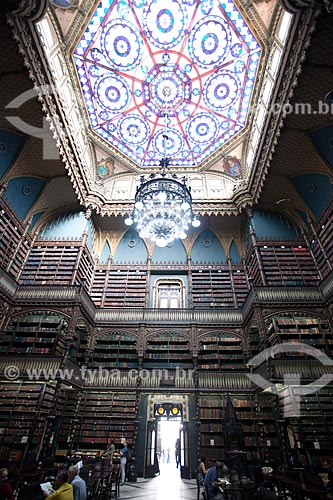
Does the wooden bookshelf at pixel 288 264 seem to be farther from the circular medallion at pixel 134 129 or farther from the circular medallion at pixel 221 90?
the circular medallion at pixel 134 129

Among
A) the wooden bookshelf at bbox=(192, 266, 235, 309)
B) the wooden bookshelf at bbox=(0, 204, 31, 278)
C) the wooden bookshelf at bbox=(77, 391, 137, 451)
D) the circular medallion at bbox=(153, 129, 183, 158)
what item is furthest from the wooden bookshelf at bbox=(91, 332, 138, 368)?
the circular medallion at bbox=(153, 129, 183, 158)

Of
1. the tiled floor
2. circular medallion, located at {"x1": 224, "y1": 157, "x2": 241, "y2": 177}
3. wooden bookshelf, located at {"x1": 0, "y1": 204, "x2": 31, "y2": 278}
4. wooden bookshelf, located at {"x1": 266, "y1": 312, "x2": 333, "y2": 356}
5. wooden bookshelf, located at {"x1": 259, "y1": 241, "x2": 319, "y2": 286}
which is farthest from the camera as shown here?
circular medallion, located at {"x1": 224, "y1": 157, "x2": 241, "y2": 177}

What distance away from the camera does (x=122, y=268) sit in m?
13.0

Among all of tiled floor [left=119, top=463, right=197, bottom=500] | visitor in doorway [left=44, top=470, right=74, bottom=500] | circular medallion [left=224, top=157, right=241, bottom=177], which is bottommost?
tiled floor [left=119, top=463, right=197, bottom=500]

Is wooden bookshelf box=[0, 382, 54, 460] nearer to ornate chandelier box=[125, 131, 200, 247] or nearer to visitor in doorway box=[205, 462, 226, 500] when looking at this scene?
visitor in doorway box=[205, 462, 226, 500]

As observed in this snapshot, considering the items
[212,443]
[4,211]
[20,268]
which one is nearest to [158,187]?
[4,211]

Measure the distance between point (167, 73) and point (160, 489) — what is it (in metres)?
14.5

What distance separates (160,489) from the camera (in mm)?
6523

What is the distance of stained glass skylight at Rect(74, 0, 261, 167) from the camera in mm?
10438

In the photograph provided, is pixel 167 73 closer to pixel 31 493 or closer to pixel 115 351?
pixel 115 351

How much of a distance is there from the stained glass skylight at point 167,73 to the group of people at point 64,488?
347 inches

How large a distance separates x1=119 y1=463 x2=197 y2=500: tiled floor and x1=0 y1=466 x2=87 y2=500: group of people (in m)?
2.69

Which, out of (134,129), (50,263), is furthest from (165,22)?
(50,263)

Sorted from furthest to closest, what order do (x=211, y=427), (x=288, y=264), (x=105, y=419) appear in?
(x=288, y=264) < (x=105, y=419) < (x=211, y=427)
